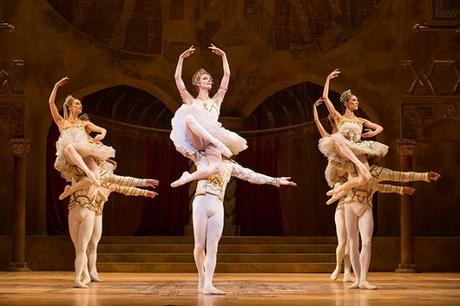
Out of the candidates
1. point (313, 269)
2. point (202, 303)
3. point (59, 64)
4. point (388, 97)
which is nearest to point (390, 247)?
point (313, 269)

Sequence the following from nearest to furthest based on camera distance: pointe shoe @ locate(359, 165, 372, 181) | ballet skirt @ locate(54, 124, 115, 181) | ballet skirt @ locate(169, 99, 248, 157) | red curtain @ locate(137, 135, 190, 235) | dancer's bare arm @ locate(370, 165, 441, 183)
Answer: ballet skirt @ locate(169, 99, 248, 157), dancer's bare arm @ locate(370, 165, 441, 183), pointe shoe @ locate(359, 165, 372, 181), ballet skirt @ locate(54, 124, 115, 181), red curtain @ locate(137, 135, 190, 235)

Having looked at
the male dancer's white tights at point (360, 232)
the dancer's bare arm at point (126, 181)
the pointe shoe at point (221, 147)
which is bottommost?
the male dancer's white tights at point (360, 232)

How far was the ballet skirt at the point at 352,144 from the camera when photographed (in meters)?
11.1

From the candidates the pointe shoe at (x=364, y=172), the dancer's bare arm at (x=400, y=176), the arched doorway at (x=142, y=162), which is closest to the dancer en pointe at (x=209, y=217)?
the pointe shoe at (x=364, y=172)

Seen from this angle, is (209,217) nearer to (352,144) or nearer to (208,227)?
(208,227)

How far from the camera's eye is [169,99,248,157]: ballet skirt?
10.1 metres

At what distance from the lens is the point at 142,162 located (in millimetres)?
21141

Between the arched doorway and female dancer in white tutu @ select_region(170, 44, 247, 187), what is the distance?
34.8 feet

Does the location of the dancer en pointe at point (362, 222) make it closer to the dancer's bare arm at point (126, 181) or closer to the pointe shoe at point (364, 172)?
the pointe shoe at point (364, 172)

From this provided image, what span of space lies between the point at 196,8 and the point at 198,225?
1053 centimetres

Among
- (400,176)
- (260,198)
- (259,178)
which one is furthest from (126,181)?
(260,198)

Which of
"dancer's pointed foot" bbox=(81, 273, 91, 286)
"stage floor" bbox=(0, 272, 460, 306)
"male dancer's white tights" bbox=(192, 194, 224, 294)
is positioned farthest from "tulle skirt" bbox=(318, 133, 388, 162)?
"dancer's pointed foot" bbox=(81, 273, 91, 286)

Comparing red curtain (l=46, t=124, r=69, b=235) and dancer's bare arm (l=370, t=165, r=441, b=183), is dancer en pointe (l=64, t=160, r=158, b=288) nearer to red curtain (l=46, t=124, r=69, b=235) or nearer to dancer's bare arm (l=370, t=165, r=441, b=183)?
dancer's bare arm (l=370, t=165, r=441, b=183)

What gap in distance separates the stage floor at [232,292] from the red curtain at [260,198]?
24.0ft
